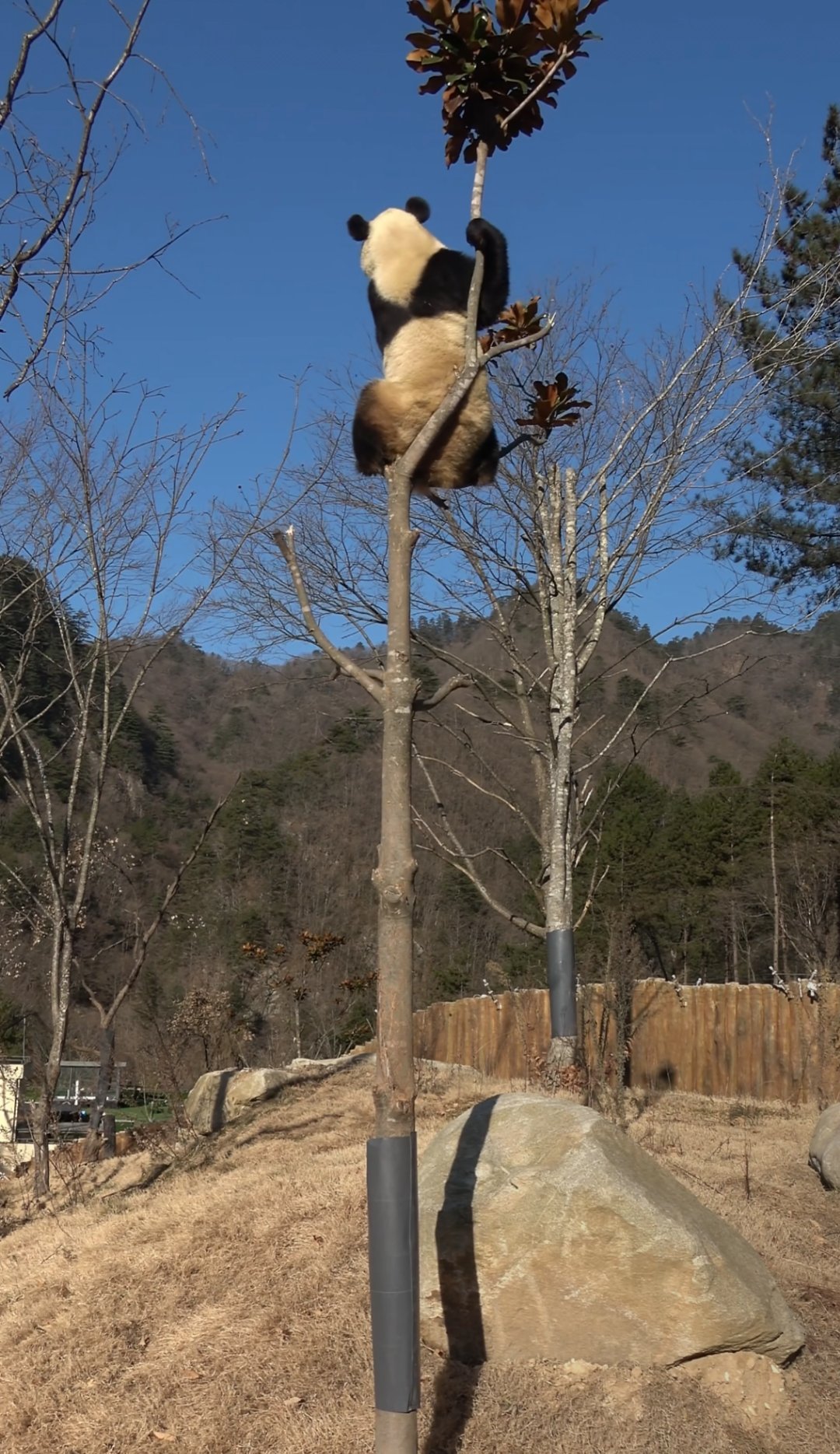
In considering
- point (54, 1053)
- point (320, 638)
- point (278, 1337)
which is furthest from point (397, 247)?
point (54, 1053)

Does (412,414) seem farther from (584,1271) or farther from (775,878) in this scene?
(775,878)

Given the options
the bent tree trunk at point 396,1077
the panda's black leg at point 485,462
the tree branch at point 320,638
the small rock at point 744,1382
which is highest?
the panda's black leg at point 485,462

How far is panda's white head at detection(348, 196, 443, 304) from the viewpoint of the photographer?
382 cm

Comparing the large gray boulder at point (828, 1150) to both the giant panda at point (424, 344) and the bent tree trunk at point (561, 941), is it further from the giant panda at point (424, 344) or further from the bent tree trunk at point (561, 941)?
the giant panda at point (424, 344)

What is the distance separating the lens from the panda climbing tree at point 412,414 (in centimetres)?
282

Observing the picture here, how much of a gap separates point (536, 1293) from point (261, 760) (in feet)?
98.4

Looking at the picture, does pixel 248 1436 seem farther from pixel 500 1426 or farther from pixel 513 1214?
pixel 513 1214

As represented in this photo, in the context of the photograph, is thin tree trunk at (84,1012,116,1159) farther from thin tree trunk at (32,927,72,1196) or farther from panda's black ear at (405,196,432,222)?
panda's black ear at (405,196,432,222)

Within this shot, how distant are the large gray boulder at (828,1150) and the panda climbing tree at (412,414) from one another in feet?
15.3

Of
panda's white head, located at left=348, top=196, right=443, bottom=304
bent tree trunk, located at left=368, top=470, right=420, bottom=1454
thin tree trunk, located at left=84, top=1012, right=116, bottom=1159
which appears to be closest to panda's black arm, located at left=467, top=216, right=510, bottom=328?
panda's white head, located at left=348, top=196, right=443, bottom=304

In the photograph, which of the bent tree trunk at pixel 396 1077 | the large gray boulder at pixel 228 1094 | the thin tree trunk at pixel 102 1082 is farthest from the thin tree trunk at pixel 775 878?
the bent tree trunk at pixel 396 1077

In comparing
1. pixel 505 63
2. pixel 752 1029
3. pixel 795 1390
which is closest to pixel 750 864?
pixel 752 1029

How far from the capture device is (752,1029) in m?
13.3

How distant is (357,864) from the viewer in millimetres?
29156
